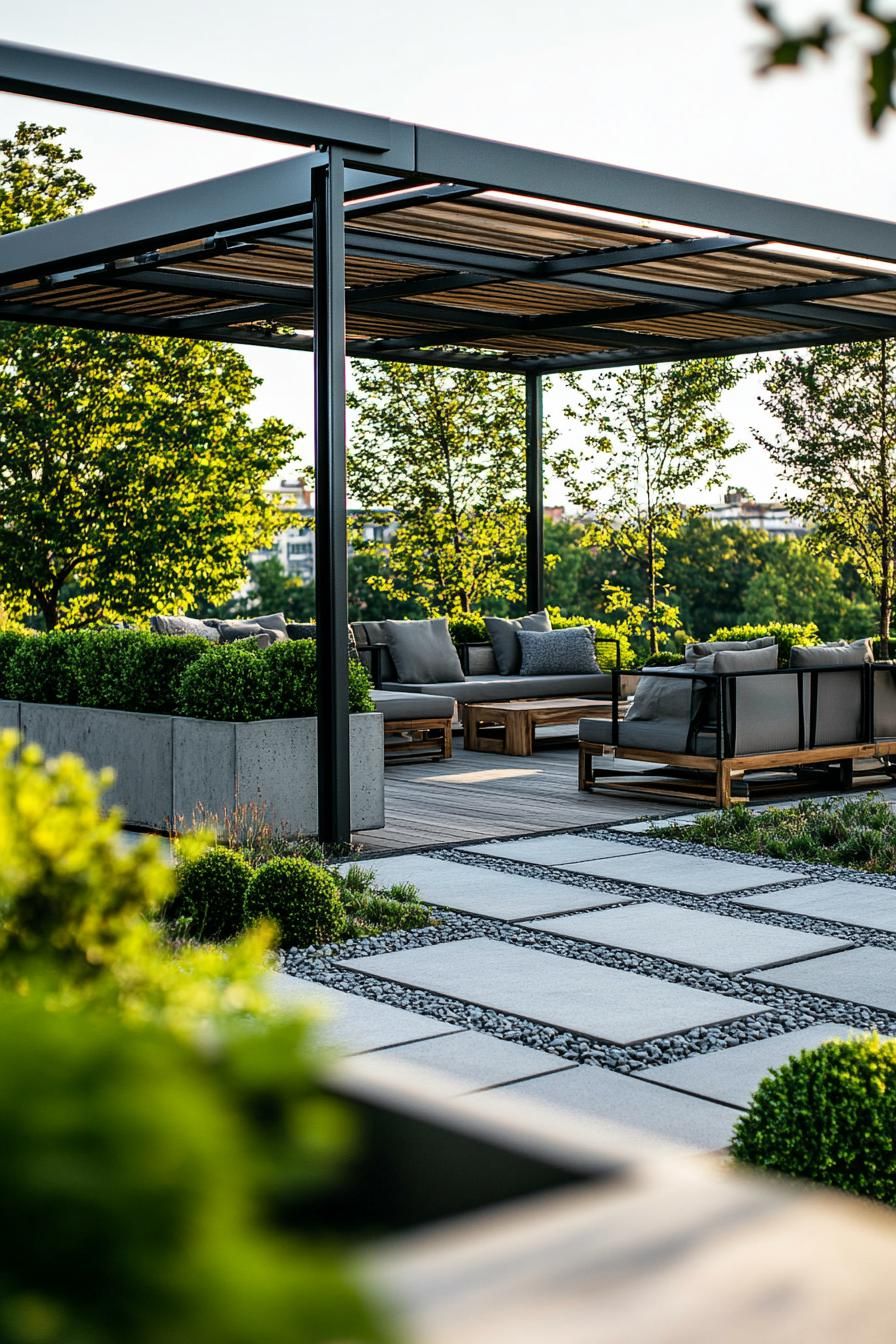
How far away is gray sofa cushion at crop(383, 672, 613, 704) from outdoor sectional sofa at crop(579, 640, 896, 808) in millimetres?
2579

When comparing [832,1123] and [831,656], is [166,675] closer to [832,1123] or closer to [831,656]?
[831,656]

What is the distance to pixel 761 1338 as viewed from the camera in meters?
0.73

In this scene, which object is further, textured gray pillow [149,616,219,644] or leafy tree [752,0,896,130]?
textured gray pillow [149,616,219,644]

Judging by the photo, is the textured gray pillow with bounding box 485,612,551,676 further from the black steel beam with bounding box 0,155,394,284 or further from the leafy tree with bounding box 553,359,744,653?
the black steel beam with bounding box 0,155,394,284

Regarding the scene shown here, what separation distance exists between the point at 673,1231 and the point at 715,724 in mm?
8918

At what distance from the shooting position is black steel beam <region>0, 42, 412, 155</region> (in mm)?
6531

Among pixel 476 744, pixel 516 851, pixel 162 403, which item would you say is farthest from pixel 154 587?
pixel 516 851

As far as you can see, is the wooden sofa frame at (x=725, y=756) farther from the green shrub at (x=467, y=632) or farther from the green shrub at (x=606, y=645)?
the green shrub at (x=606, y=645)

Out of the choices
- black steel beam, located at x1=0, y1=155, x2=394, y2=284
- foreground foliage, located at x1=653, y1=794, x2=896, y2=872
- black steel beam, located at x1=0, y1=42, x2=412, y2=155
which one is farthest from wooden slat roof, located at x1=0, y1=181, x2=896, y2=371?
foreground foliage, located at x1=653, y1=794, x2=896, y2=872

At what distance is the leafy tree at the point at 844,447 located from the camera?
60.5 feet

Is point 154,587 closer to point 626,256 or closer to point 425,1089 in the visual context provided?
point 626,256

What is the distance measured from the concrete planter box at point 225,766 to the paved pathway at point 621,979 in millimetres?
726

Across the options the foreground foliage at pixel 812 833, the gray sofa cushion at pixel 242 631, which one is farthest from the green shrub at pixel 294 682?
the gray sofa cushion at pixel 242 631

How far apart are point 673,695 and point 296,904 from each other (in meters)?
4.32
